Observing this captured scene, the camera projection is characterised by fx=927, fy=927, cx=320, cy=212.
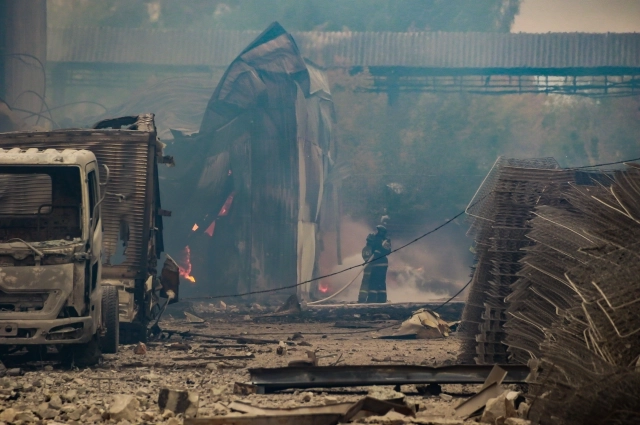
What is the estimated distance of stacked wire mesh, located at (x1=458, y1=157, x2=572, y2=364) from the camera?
10.5m

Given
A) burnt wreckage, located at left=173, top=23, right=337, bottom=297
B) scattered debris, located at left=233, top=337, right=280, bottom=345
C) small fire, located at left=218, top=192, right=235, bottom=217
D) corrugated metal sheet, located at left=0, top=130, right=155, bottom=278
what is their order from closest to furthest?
1. corrugated metal sheet, located at left=0, top=130, right=155, bottom=278
2. scattered debris, located at left=233, top=337, right=280, bottom=345
3. burnt wreckage, located at left=173, top=23, right=337, bottom=297
4. small fire, located at left=218, top=192, right=235, bottom=217

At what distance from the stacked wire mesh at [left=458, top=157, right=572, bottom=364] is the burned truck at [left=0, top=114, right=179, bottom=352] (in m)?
4.55

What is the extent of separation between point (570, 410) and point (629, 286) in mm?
1032

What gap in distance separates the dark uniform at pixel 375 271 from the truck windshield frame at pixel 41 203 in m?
11.9

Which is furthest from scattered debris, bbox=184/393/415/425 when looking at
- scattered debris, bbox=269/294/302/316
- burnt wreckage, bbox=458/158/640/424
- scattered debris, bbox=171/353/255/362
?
scattered debris, bbox=269/294/302/316

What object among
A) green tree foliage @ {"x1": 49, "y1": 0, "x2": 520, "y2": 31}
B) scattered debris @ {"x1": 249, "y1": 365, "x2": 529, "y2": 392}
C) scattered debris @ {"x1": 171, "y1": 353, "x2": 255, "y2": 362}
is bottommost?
scattered debris @ {"x1": 171, "y1": 353, "x2": 255, "y2": 362}

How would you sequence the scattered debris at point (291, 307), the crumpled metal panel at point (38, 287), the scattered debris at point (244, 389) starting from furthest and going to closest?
the scattered debris at point (291, 307) < the crumpled metal panel at point (38, 287) < the scattered debris at point (244, 389)

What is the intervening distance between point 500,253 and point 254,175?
43.8 ft

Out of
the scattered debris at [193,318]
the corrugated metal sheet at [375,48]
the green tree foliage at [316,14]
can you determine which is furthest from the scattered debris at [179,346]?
the green tree foliage at [316,14]

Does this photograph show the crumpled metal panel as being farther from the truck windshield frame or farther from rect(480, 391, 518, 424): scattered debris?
rect(480, 391, 518, 424): scattered debris

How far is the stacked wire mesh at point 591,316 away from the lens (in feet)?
16.8

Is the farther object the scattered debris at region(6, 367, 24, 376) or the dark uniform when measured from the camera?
the dark uniform

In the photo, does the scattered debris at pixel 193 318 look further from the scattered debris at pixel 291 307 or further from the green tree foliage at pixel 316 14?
the green tree foliage at pixel 316 14

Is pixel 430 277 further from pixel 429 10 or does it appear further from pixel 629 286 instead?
pixel 629 286
